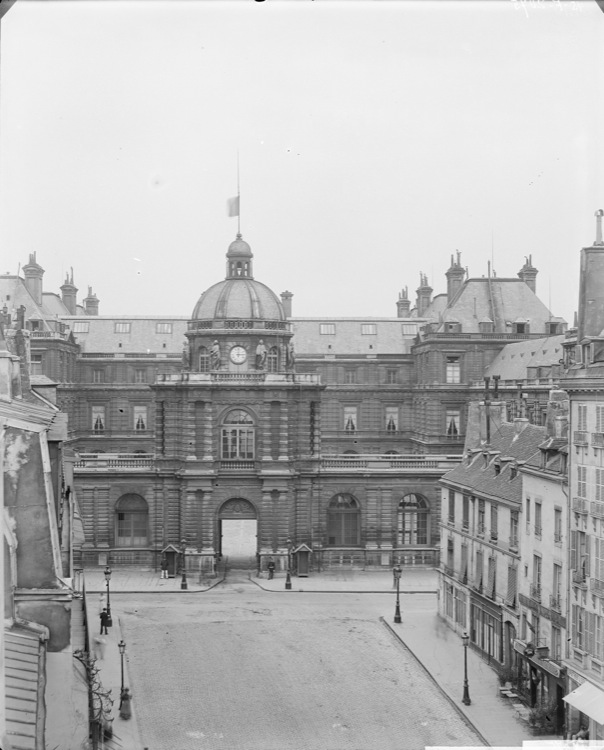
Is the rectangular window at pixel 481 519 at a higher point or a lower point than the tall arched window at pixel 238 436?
lower

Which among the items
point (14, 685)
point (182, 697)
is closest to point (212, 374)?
point (182, 697)

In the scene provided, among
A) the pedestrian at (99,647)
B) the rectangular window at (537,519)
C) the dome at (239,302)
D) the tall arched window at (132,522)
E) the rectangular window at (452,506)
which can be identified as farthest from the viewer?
the dome at (239,302)

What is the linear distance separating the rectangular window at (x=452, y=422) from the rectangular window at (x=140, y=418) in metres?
24.2

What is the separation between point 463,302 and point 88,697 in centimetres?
5851

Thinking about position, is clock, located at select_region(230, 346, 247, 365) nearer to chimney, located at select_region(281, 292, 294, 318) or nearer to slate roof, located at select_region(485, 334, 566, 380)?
slate roof, located at select_region(485, 334, 566, 380)

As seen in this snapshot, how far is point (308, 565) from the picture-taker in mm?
55344

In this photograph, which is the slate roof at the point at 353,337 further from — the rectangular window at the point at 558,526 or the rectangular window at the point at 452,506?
the rectangular window at the point at 558,526

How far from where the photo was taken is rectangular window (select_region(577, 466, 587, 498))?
27.2 metres

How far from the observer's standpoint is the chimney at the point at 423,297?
87.4m

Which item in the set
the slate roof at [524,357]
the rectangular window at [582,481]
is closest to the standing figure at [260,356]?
the slate roof at [524,357]

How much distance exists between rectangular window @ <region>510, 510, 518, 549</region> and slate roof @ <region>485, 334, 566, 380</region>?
95.7 feet

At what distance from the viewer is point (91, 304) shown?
86938mm

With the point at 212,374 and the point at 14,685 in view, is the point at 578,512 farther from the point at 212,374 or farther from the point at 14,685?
the point at 212,374

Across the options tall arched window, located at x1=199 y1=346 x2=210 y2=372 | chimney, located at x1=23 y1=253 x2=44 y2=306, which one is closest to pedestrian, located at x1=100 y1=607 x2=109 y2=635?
tall arched window, located at x1=199 y1=346 x2=210 y2=372
